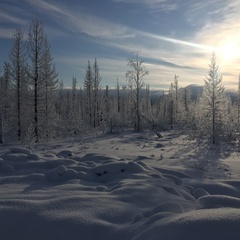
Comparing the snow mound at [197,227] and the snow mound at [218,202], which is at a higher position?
the snow mound at [197,227]

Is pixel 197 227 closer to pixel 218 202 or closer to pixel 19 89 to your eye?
pixel 218 202

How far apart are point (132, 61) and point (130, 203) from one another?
100 feet

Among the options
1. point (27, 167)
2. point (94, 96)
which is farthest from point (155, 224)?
point (94, 96)

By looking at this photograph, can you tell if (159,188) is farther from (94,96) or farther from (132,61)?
(94,96)

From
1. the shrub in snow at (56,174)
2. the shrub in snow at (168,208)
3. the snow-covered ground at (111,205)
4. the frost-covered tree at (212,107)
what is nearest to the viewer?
the snow-covered ground at (111,205)

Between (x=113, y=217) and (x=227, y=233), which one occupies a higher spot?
(x=227, y=233)

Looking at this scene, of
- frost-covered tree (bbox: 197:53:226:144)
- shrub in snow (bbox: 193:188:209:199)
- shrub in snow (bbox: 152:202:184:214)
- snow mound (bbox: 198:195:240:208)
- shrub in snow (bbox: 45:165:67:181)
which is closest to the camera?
shrub in snow (bbox: 152:202:184:214)

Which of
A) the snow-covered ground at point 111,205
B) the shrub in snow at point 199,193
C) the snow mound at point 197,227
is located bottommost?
the shrub in snow at point 199,193

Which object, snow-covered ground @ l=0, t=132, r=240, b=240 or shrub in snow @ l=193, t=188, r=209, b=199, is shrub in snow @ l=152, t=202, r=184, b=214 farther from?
shrub in snow @ l=193, t=188, r=209, b=199

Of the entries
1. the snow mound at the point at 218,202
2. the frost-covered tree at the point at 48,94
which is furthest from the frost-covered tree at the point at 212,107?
the snow mound at the point at 218,202

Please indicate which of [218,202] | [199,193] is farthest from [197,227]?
[199,193]

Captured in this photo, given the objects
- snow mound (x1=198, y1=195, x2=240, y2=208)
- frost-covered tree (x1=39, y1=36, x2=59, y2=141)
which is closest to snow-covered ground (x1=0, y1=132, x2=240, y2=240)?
snow mound (x1=198, y1=195, x2=240, y2=208)

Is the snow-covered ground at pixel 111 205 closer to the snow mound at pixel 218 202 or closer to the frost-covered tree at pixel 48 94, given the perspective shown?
the snow mound at pixel 218 202

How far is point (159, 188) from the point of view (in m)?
4.85
